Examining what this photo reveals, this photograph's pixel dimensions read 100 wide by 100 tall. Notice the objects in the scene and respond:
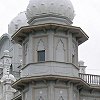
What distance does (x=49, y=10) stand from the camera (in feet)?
133

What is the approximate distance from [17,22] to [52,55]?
21.1 meters

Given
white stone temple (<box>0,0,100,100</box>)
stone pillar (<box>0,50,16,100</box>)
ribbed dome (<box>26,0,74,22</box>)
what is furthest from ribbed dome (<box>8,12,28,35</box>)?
ribbed dome (<box>26,0,74,22</box>)

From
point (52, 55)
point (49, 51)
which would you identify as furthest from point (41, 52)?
point (52, 55)

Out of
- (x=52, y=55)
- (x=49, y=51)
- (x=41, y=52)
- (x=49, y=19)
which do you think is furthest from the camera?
(x=49, y=19)

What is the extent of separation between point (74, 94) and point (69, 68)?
220 centimetres

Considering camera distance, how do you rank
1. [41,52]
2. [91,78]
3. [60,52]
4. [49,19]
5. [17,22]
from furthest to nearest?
1. [17,22]
2. [91,78]
3. [49,19]
4. [41,52]
5. [60,52]

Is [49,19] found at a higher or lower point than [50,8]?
lower

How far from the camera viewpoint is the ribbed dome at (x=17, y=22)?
59.2 metres

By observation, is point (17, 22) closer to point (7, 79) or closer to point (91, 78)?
point (7, 79)

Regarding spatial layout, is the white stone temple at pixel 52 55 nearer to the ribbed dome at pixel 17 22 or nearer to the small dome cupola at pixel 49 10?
the small dome cupola at pixel 49 10

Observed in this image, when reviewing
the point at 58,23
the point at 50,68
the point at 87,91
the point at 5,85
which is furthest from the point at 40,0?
the point at 5,85

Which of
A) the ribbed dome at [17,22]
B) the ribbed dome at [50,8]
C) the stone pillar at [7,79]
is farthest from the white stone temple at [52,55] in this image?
the ribbed dome at [17,22]

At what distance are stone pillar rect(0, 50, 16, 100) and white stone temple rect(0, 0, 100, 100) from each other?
13205 mm

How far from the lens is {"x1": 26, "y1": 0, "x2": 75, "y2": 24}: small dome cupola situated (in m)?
40.5
